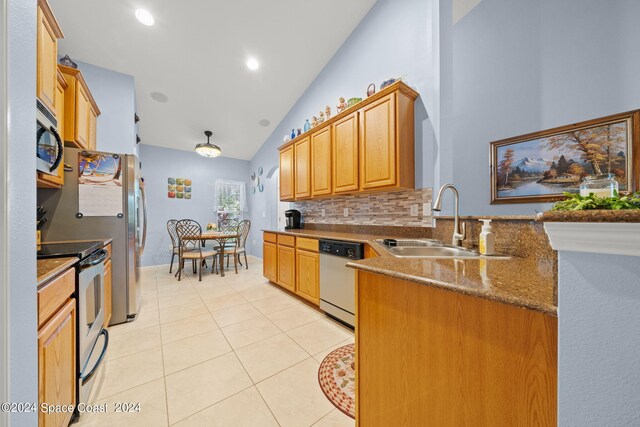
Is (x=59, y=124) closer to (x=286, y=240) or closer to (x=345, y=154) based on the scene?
(x=286, y=240)

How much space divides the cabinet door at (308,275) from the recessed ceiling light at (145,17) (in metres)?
3.26

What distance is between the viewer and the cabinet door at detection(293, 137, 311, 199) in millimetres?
3066

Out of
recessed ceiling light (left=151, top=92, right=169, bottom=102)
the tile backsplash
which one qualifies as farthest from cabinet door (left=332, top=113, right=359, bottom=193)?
recessed ceiling light (left=151, top=92, right=169, bottom=102)

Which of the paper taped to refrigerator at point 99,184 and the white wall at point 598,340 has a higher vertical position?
the paper taped to refrigerator at point 99,184

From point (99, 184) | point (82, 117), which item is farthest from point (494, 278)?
point (82, 117)

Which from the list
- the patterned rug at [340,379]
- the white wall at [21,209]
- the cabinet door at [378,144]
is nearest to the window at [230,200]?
the cabinet door at [378,144]

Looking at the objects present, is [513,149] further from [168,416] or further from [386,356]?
[168,416]

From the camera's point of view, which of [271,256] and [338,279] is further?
[271,256]

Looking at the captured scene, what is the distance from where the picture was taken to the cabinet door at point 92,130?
8.14ft

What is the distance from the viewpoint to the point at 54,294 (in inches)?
36.9

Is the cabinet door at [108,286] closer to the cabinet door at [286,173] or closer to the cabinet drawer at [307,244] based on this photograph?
the cabinet drawer at [307,244]

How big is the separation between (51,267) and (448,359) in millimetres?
1623

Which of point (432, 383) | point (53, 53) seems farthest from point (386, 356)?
point (53, 53)

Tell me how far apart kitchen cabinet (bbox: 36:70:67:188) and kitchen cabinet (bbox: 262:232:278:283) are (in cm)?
218
